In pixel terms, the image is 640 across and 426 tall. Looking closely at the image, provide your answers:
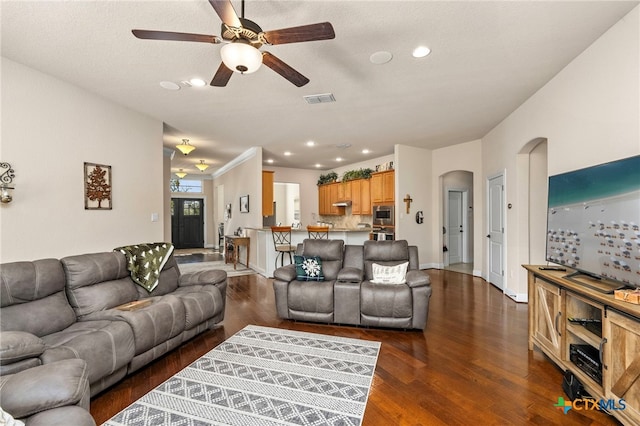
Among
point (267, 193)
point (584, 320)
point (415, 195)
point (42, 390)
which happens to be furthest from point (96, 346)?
point (415, 195)

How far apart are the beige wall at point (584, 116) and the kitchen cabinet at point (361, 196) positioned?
361 centimetres

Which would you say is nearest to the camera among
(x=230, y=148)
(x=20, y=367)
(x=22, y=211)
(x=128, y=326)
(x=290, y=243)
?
(x=20, y=367)

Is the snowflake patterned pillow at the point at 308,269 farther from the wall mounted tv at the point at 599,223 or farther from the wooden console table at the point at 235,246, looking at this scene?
the wooden console table at the point at 235,246

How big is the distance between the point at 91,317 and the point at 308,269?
223 centimetres

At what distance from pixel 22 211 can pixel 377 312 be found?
3.91 meters

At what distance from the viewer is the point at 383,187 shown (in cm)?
714

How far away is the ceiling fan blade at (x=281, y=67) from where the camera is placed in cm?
209

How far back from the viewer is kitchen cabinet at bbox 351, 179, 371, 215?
7695 mm

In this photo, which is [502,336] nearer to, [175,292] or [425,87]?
[425,87]

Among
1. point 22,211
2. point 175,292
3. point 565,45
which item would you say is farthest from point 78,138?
point 565,45

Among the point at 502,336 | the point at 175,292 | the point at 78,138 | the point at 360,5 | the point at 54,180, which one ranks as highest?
the point at 360,5

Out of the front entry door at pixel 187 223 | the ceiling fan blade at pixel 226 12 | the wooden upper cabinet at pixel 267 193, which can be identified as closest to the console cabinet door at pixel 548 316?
the ceiling fan blade at pixel 226 12

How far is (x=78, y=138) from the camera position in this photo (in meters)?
3.48

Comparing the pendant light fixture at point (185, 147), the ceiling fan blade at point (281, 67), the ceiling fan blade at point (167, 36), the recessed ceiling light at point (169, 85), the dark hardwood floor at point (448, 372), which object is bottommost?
the dark hardwood floor at point (448, 372)
